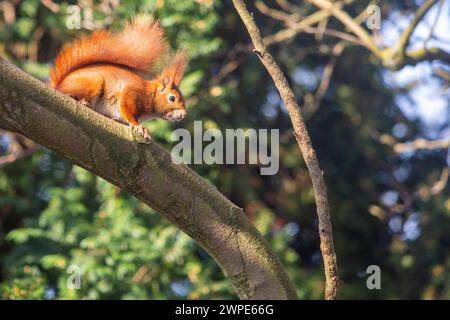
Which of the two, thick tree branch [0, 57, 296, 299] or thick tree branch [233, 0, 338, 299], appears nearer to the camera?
thick tree branch [0, 57, 296, 299]

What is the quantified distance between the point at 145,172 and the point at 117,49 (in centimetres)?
94

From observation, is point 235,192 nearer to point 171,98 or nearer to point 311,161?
point 171,98

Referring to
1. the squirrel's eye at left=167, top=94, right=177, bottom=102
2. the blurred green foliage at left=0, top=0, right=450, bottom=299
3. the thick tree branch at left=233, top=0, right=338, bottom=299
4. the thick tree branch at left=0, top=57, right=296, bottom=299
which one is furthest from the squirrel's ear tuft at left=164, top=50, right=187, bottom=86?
the blurred green foliage at left=0, top=0, right=450, bottom=299

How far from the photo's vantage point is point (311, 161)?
81.6 inches

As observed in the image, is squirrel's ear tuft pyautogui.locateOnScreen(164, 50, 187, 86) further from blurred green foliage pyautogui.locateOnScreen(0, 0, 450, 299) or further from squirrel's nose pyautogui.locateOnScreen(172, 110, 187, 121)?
blurred green foliage pyautogui.locateOnScreen(0, 0, 450, 299)

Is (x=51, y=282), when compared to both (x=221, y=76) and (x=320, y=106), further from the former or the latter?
(x=320, y=106)

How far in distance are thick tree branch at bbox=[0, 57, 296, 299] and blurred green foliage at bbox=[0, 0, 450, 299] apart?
218 centimetres

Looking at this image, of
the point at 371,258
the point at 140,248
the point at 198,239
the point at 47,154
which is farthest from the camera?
the point at 371,258

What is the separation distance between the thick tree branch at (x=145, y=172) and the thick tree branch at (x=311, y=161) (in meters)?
0.14

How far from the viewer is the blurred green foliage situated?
14.7 feet

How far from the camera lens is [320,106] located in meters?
5.84

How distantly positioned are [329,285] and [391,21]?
3.61m

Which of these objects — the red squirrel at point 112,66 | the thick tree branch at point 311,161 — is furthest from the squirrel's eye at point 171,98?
the thick tree branch at point 311,161
